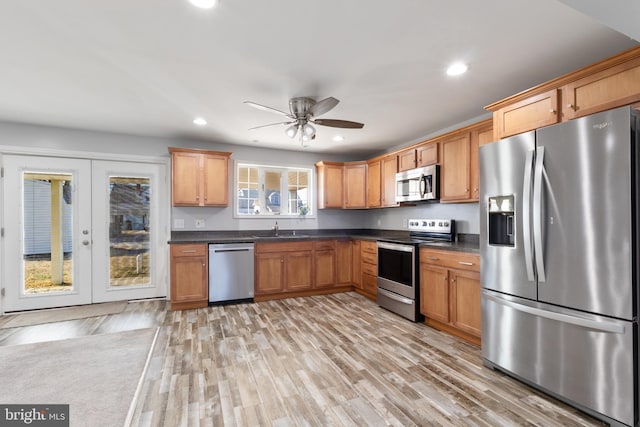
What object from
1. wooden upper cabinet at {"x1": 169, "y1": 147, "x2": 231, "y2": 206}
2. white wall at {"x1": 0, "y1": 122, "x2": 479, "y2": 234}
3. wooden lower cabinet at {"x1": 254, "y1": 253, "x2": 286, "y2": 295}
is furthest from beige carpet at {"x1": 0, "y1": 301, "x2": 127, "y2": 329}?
wooden lower cabinet at {"x1": 254, "y1": 253, "x2": 286, "y2": 295}

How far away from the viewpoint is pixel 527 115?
2.39 metres

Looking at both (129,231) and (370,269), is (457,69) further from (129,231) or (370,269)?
(129,231)

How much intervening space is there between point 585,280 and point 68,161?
19.0 ft

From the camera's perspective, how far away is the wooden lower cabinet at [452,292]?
2.93 meters

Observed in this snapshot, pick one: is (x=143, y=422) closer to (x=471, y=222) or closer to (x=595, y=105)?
(x=595, y=105)

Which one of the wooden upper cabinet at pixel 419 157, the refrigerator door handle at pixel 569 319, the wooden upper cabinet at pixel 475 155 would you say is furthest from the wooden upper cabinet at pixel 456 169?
the refrigerator door handle at pixel 569 319

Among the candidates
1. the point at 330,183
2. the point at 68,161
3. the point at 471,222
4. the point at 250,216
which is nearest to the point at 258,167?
the point at 250,216

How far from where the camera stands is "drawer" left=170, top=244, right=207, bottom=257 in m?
4.11

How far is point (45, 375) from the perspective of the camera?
2402 mm

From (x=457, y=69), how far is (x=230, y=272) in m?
3.68

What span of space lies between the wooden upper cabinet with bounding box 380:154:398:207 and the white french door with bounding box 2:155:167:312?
138 inches

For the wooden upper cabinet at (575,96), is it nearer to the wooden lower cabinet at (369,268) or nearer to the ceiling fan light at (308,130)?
the ceiling fan light at (308,130)

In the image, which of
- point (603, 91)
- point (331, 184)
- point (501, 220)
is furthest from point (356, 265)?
point (603, 91)

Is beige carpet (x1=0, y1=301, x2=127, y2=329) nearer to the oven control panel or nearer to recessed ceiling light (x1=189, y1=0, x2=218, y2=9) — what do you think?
recessed ceiling light (x1=189, y1=0, x2=218, y2=9)
